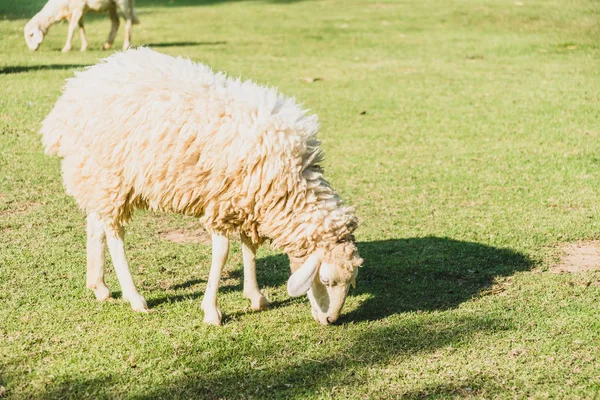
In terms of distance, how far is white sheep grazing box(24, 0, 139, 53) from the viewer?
14.7 metres

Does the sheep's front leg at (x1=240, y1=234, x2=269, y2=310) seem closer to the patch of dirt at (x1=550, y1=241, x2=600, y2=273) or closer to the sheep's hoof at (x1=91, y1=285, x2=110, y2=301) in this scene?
the sheep's hoof at (x1=91, y1=285, x2=110, y2=301)

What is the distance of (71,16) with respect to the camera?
50.6 feet

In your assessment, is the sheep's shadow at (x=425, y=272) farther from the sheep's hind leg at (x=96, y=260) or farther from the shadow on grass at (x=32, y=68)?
the shadow on grass at (x=32, y=68)

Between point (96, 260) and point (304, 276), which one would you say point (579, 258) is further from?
point (96, 260)

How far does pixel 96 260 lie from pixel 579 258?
351 cm

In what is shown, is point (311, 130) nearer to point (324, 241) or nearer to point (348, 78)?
point (324, 241)

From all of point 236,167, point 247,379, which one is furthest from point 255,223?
point 247,379

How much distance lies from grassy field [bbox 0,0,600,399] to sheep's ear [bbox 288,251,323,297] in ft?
1.15

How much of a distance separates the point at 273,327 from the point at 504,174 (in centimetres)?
409

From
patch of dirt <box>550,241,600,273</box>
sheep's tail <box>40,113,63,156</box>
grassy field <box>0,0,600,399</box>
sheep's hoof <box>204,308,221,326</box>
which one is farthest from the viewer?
patch of dirt <box>550,241,600,273</box>

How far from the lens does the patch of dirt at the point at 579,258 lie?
598cm

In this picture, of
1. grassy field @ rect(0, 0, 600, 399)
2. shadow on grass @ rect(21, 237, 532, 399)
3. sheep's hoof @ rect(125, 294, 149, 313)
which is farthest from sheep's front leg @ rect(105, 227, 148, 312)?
shadow on grass @ rect(21, 237, 532, 399)

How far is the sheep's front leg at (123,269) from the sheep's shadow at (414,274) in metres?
0.16

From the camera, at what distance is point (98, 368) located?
4449mm
